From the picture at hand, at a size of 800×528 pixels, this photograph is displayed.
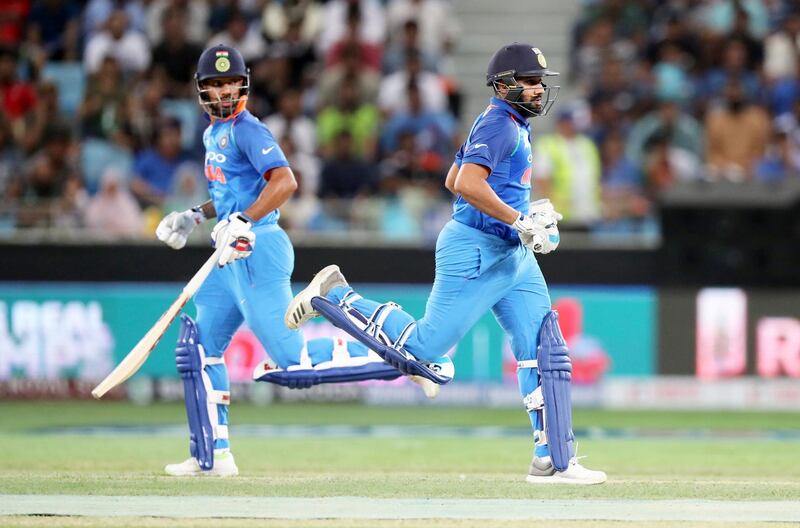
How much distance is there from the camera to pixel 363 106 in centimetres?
1432

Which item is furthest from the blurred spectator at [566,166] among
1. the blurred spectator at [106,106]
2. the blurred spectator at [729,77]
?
the blurred spectator at [106,106]

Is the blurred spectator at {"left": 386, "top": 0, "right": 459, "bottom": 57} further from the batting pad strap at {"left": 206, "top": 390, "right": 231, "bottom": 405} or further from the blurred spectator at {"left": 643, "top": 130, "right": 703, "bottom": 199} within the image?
the batting pad strap at {"left": 206, "top": 390, "right": 231, "bottom": 405}

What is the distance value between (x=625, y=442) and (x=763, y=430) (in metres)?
1.58

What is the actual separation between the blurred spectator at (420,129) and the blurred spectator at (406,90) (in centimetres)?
11

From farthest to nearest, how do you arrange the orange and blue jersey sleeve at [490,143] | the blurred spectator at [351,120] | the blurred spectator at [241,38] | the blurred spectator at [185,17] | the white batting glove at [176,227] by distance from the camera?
the blurred spectator at [185,17], the blurred spectator at [241,38], the blurred spectator at [351,120], the white batting glove at [176,227], the orange and blue jersey sleeve at [490,143]

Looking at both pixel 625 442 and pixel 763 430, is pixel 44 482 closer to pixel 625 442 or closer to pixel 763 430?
pixel 625 442

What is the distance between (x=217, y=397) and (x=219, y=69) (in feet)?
5.23

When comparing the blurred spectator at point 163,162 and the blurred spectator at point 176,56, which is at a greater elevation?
the blurred spectator at point 176,56

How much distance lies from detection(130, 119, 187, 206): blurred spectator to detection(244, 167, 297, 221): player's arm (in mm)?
6498

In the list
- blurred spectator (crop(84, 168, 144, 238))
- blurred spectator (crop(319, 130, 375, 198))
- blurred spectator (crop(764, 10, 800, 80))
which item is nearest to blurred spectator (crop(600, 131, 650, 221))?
blurred spectator (crop(764, 10, 800, 80))

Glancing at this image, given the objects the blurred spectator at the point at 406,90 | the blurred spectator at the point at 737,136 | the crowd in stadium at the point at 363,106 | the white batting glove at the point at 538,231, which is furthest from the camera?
the blurred spectator at the point at 406,90

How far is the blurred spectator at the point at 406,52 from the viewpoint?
15023mm

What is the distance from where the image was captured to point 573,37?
16062mm

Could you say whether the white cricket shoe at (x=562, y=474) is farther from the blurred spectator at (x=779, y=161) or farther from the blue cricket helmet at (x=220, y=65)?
the blurred spectator at (x=779, y=161)
